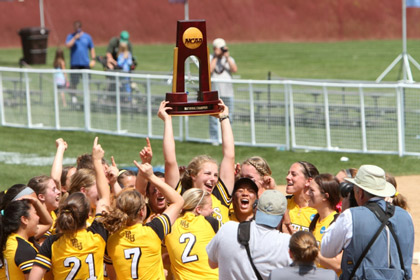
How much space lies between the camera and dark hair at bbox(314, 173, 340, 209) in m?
7.01

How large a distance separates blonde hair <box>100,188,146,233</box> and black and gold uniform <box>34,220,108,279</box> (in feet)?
0.53

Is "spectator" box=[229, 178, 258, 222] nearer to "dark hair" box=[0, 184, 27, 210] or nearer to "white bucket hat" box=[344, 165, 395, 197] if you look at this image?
"white bucket hat" box=[344, 165, 395, 197]

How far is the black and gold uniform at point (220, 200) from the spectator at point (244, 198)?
0.36 ft

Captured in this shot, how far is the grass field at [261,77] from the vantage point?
49.3 feet

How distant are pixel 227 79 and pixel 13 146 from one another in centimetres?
514

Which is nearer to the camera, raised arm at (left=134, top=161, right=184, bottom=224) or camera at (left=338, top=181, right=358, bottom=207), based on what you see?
camera at (left=338, top=181, right=358, bottom=207)

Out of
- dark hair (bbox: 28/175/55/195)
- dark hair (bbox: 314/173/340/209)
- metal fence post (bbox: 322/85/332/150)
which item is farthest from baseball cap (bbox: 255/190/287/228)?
metal fence post (bbox: 322/85/332/150)

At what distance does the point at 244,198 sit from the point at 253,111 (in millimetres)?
8975

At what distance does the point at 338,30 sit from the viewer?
41750mm

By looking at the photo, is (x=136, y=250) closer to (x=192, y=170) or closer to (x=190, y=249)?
(x=190, y=249)

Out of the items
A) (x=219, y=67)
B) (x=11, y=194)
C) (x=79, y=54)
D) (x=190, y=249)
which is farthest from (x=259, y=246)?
(x=79, y=54)

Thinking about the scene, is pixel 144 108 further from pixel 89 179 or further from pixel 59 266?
pixel 59 266

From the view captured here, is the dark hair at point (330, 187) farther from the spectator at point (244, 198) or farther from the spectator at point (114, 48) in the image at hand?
the spectator at point (114, 48)

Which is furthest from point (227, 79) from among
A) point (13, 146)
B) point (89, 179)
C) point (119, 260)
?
point (119, 260)
